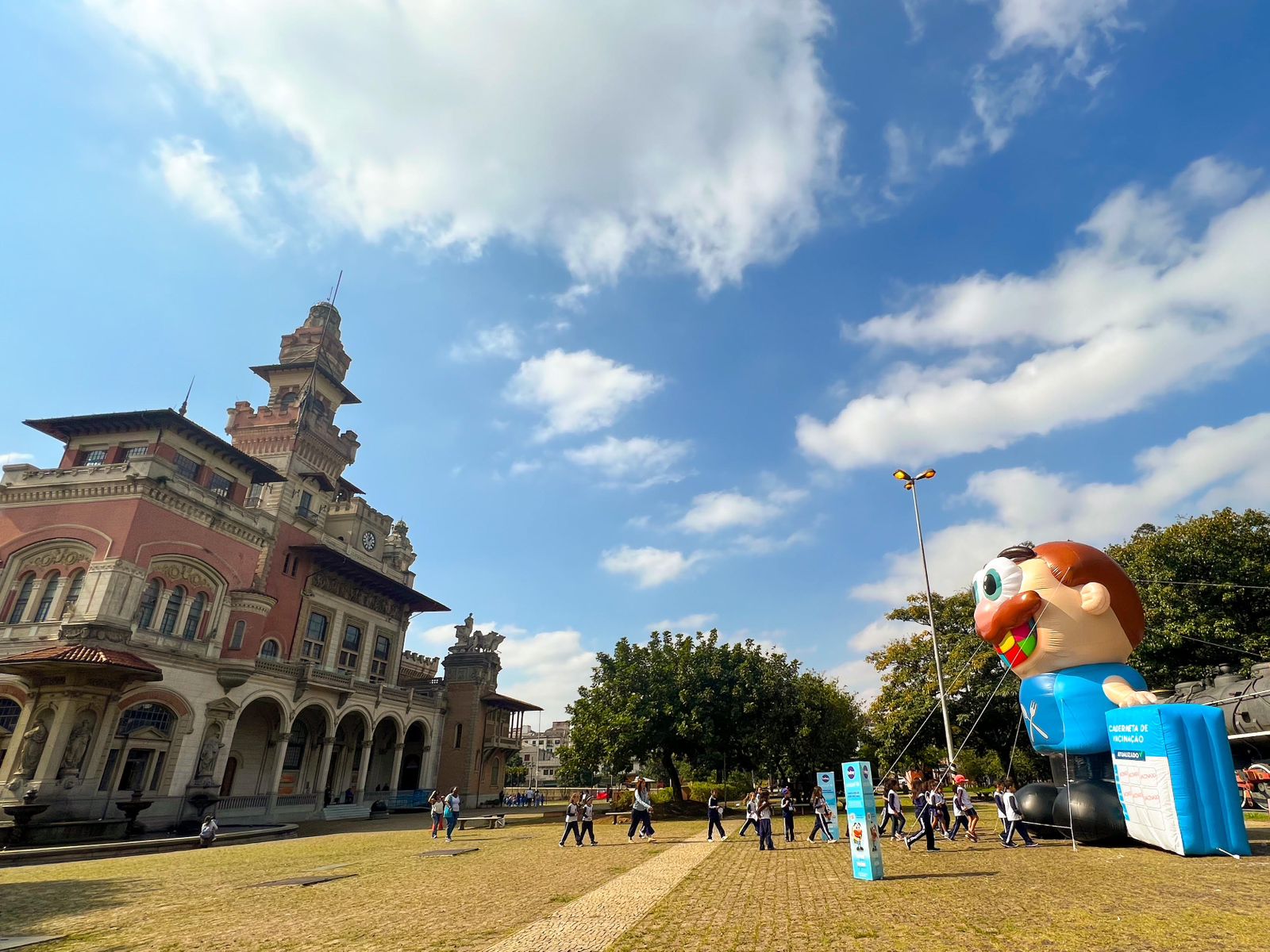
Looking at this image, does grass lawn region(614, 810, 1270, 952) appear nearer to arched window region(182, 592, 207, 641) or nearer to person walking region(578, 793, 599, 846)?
person walking region(578, 793, 599, 846)

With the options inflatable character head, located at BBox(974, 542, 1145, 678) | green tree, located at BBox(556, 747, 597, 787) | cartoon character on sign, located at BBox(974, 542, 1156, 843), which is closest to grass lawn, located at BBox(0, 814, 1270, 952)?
cartoon character on sign, located at BBox(974, 542, 1156, 843)

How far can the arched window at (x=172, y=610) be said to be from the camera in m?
29.6

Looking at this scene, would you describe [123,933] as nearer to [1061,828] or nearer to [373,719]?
[1061,828]

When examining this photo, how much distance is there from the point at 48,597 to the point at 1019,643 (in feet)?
121

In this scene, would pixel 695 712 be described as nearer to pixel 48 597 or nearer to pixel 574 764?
pixel 574 764

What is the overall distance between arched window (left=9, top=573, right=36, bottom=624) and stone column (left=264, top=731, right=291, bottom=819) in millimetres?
12593

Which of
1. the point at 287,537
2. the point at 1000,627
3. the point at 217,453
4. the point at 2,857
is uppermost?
the point at 217,453

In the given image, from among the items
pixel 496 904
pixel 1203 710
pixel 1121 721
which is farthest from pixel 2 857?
pixel 1203 710

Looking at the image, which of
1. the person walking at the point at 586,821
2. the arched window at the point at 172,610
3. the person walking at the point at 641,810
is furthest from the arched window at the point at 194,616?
the person walking at the point at 641,810

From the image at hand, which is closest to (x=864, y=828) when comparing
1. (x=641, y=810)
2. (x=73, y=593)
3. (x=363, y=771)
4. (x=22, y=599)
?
(x=641, y=810)

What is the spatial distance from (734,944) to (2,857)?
2363 cm

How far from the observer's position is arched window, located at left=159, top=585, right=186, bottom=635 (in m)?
29.6

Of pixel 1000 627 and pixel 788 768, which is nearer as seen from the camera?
pixel 1000 627

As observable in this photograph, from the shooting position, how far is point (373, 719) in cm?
4125
